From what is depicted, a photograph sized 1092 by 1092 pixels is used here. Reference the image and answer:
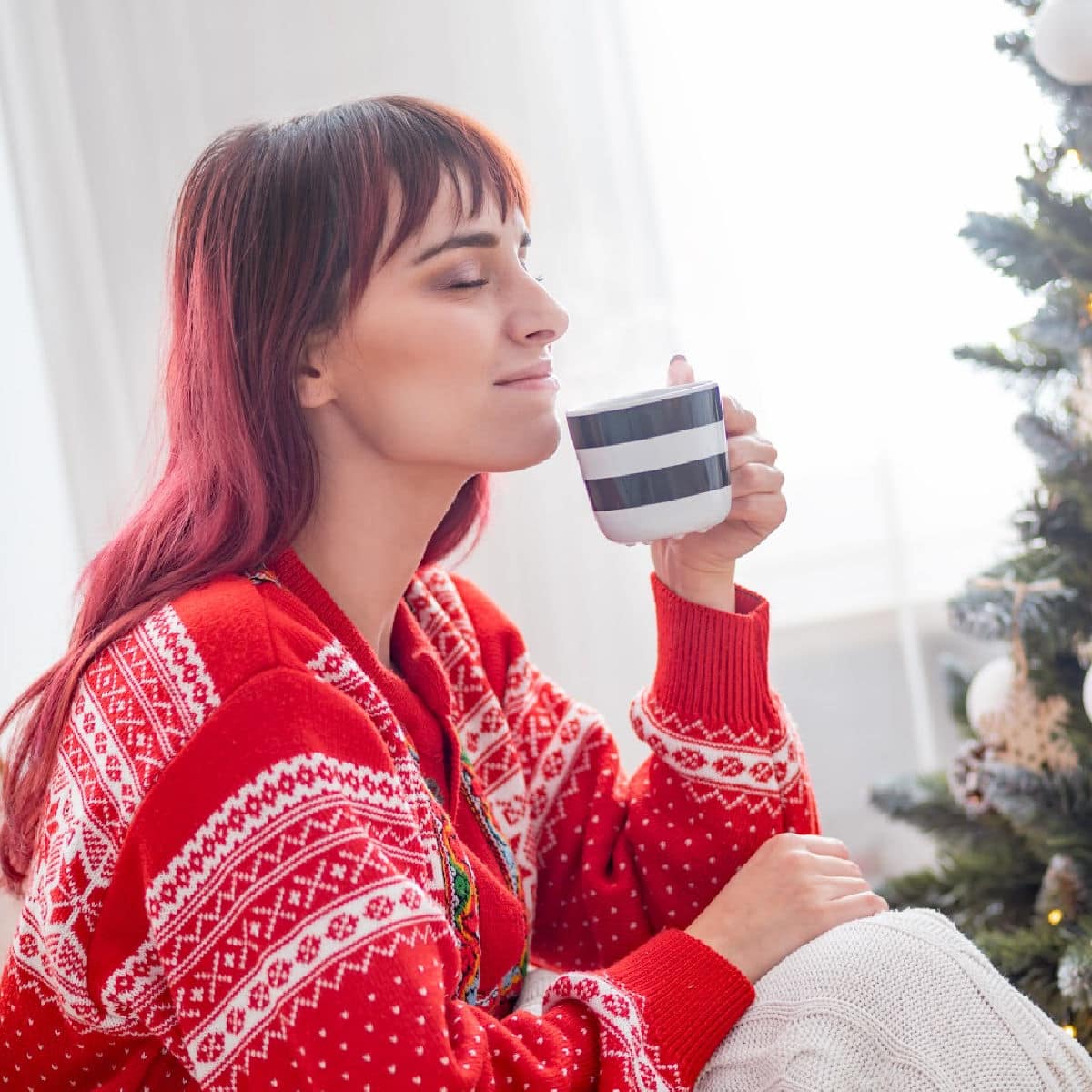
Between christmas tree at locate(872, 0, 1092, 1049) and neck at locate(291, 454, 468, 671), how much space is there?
2.27 feet

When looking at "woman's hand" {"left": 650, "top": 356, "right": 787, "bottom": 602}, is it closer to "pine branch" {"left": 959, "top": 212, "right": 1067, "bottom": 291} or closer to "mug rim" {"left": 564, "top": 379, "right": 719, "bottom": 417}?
"mug rim" {"left": 564, "top": 379, "right": 719, "bottom": 417}

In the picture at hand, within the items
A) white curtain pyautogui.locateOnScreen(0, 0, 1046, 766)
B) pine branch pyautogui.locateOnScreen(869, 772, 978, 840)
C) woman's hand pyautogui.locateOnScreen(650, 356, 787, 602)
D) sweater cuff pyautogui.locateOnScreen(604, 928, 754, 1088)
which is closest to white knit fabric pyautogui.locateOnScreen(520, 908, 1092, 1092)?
sweater cuff pyautogui.locateOnScreen(604, 928, 754, 1088)

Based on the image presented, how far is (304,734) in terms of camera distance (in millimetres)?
856

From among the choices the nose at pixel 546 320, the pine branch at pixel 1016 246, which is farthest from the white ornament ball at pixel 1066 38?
the nose at pixel 546 320

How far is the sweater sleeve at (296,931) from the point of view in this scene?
→ 2.63 ft

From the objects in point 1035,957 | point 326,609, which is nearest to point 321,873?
point 326,609

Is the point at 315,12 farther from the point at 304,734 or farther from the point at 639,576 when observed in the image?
the point at 304,734

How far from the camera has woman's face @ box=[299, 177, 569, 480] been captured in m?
1.03

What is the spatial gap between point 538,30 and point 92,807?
5.46 feet

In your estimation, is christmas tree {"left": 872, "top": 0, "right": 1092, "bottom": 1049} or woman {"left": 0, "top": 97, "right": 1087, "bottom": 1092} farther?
christmas tree {"left": 872, "top": 0, "right": 1092, "bottom": 1049}

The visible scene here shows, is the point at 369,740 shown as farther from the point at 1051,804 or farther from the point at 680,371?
the point at 1051,804

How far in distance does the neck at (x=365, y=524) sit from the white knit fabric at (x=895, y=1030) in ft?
1.42

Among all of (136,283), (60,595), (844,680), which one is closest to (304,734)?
(60,595)

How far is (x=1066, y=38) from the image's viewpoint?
1266mm
